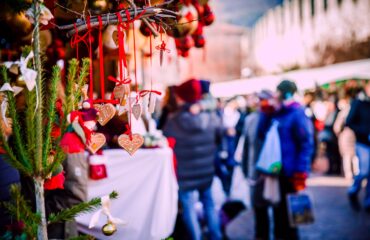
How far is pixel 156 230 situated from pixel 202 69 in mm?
38945

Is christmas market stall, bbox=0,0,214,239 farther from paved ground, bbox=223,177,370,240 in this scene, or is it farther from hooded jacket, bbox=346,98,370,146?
hooded jacket, bbox=346,98,370,146

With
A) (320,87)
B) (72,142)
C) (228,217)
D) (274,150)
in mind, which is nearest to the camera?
(72,142)

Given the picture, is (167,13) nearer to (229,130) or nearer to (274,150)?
(274,150)

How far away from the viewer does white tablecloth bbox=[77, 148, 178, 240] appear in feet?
10.3

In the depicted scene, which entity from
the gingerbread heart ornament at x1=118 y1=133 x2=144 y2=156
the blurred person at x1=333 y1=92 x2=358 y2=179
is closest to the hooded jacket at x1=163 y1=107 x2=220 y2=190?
the gingerbread heart ornament at x1=118 y1=133 x2=144 y2=156

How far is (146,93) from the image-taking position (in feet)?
6.19

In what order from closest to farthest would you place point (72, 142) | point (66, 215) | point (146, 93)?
1. point (72, 142)
2. point (66, 215)
3. point (146, 93)

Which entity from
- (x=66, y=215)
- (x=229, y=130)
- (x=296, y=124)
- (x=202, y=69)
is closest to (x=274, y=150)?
(x=296, y=124)

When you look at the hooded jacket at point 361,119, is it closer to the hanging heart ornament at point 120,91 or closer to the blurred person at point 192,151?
the blurred person at point 192,151

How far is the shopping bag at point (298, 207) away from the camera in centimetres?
429

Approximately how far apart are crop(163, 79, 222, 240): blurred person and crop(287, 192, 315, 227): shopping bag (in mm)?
829

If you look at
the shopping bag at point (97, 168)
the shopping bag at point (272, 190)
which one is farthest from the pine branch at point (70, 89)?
the shopping bag at point (272, 190)

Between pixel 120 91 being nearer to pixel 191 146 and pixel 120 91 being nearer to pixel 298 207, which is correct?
pixel 191 146

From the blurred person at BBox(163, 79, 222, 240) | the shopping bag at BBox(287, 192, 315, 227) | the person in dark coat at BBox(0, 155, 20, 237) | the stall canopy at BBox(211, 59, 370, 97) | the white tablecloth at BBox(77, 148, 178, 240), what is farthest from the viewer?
the stall canopy at BBox(211, 59, 370, 97)
